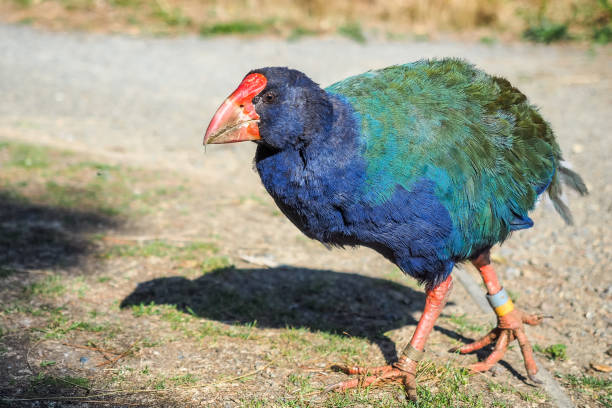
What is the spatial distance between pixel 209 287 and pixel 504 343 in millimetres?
1593

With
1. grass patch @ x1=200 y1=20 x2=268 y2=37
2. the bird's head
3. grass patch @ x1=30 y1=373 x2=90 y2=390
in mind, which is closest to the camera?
the bird's head

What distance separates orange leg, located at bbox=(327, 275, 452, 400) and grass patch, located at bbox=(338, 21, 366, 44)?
701 cm

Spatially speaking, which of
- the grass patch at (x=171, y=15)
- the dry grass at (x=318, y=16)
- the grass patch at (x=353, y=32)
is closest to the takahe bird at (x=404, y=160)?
the grass patch at (x=353, y=32)

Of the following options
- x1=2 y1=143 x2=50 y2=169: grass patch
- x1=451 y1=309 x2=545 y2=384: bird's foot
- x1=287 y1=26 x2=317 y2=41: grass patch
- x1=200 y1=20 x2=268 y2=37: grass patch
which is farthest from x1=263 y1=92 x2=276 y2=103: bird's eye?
x1=200 y1=20 x2=268 y2=37: grass patch

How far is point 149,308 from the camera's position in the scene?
10.7 feet

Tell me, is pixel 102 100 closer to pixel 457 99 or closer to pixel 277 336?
pixel 277 336

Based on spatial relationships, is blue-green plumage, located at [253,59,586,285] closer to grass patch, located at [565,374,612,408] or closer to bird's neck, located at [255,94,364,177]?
bird's neck, located at [255,94,364,177]

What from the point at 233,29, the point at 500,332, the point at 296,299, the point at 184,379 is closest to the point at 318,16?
the point at 233,29

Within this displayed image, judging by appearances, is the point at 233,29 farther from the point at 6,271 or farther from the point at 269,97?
the point at 269,97

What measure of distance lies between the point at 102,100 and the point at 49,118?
826 mm

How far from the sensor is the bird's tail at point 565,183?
3.26 metres

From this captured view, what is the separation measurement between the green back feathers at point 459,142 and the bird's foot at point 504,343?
0.45 meters

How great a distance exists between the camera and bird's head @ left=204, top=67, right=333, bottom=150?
2.40 meters

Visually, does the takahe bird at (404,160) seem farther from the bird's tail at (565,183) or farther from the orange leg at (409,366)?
the bird's tail at (565,183)
